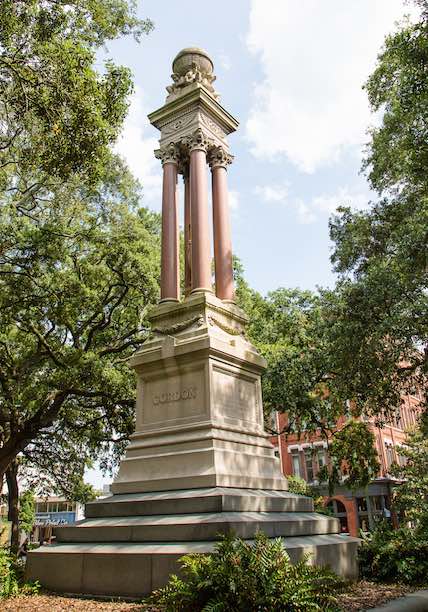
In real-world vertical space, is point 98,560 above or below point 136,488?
below

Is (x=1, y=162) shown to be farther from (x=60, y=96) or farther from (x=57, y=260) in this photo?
(x=60, y=96)

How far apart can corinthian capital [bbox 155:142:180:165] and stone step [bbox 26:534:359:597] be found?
342 inches

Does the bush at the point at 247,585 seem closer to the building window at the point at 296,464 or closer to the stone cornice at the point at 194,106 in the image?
the stone cornice at the point at 194,106

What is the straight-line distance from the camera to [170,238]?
39.1ft

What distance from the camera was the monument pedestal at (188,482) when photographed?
23.4ft

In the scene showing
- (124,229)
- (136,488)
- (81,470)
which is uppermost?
(124,229)

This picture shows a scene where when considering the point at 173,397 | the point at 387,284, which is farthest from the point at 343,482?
the point at 173,397

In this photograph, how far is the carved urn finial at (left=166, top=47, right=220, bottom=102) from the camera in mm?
13014

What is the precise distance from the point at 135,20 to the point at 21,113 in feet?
12.0

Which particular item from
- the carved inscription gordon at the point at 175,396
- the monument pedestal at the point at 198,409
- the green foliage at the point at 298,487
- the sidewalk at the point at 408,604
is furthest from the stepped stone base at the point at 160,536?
Result: the green foliage at the point at 298,487

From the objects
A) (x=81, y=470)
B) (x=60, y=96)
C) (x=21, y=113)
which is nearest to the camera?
(x=60, y=96)

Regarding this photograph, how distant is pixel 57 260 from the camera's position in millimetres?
16750

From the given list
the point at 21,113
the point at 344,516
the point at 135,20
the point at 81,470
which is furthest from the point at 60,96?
the point at 344,516

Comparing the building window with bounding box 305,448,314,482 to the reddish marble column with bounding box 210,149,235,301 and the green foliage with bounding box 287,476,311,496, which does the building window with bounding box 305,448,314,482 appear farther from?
the reddish marble column with bounding box 210,149,235,301
